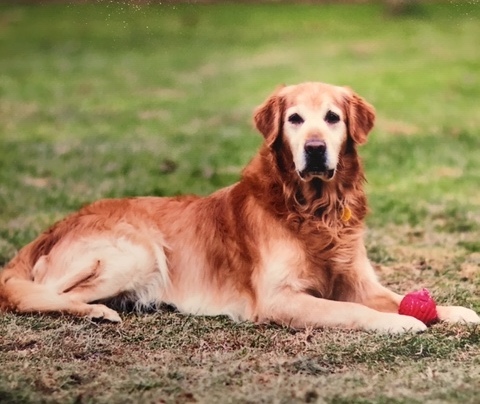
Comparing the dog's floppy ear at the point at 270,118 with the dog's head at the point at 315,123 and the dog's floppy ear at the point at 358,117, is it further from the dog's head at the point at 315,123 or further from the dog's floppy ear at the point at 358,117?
the dog's floppy ear at the point at 358,117

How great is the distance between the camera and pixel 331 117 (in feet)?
17.4

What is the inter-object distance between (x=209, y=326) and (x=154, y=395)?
48.8 inches

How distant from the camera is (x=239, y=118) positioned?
13609 millimetres

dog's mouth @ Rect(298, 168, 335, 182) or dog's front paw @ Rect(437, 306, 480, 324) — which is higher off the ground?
dog's mouth @ Rect(298, 168, 335, 182)

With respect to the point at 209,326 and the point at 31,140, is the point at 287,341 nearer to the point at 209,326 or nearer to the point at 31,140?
the point at 209,326

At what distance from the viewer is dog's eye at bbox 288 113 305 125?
17.4 ft

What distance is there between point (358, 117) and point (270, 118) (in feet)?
1.74

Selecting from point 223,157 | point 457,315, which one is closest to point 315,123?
point 457,315

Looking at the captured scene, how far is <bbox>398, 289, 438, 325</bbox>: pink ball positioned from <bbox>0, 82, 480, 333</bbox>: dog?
0.27 feet

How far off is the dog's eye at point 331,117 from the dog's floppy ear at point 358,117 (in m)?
0.11

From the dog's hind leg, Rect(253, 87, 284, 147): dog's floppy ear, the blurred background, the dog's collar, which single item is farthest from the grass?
Rect(253, 87, 284, 147): dog's floppy ear

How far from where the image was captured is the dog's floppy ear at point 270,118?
5.41 m

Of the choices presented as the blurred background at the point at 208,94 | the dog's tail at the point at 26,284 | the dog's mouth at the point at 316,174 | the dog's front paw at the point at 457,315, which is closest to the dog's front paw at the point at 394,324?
the dog's front paw at the point at 457,315

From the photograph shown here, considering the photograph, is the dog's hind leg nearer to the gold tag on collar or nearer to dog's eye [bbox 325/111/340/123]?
the gold tag on collar
